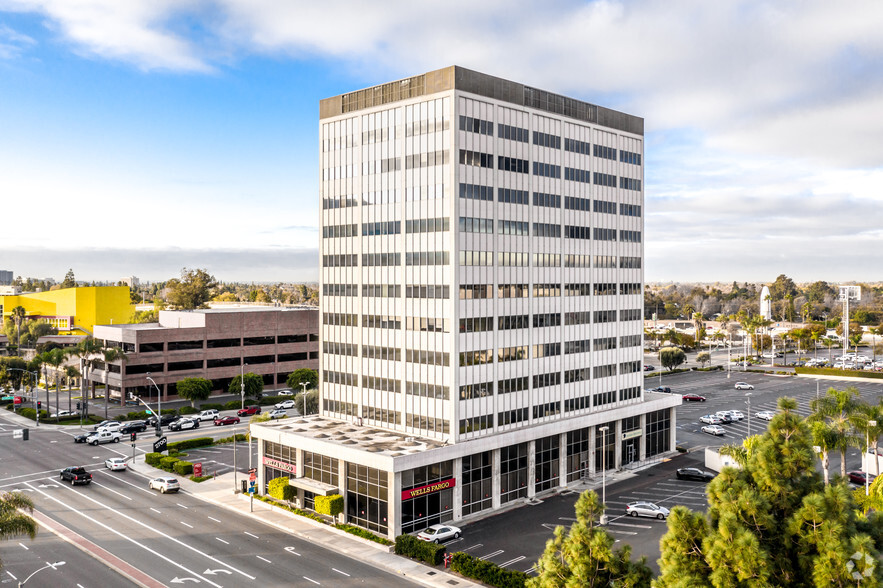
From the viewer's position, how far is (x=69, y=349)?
4225 inches

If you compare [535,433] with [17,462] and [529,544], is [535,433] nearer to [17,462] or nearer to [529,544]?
[529,544]

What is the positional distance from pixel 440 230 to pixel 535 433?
21703 mm

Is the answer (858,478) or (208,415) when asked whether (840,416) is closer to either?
(858,478)

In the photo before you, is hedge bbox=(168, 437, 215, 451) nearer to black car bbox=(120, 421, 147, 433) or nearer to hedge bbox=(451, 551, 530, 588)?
black car bbox=(120, 421, 147, 433)

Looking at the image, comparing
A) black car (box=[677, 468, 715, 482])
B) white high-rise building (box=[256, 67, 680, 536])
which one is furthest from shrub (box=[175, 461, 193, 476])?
black car (box=[677, 468, 715, 482])

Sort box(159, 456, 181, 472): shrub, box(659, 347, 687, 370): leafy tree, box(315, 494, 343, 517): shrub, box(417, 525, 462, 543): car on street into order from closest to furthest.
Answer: box(417, 525, 462, 543): car on street
box(315, 494, 343, 517): shrub
box(159, 456, 181, 472): shrub
box(659, 347, 687, 370): leafy tree

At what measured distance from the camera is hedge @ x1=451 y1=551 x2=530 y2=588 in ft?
136

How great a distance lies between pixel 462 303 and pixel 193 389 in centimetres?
6684

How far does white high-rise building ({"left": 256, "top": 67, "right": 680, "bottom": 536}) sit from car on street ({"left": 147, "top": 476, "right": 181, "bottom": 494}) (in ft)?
30.0

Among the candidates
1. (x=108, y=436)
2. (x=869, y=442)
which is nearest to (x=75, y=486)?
(x=108, y=436)

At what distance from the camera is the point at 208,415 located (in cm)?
10225

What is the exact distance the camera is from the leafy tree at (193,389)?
107438 mm

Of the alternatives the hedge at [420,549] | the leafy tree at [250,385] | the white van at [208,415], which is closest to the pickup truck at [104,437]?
the white van at [208,415]

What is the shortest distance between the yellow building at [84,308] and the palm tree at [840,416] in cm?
15722
